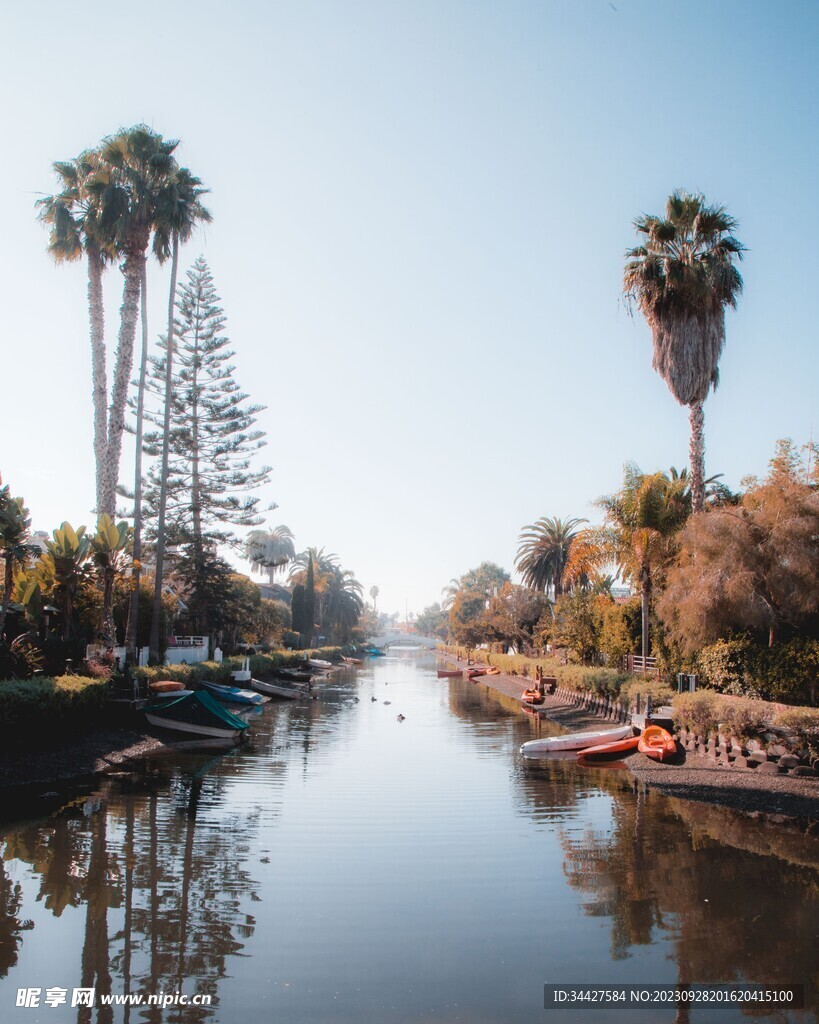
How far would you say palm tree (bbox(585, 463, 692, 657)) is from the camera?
24.7m

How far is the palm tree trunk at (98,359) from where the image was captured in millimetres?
30344

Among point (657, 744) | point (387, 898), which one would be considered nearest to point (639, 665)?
point (657, 744)

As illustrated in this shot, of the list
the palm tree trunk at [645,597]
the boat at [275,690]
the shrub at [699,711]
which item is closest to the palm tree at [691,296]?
the palm tree trunk at [645,597]

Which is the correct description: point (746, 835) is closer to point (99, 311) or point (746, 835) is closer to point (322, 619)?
point (99, 311)

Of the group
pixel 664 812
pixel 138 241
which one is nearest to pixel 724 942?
pixel 664 812

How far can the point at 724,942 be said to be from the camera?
802 centimetres

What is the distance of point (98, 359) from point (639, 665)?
24.3 metres

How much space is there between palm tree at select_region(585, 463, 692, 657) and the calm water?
9.68 meters

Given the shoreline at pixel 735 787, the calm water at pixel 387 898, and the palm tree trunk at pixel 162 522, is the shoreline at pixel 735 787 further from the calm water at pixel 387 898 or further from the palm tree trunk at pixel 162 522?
the palm tree trunk at pixel 162 522

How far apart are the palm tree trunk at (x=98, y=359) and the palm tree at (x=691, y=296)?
20431mm

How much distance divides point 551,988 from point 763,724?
1051 cm

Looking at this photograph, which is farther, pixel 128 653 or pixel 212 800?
pixel 128 653

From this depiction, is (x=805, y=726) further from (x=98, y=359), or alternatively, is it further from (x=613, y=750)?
(x=98, y=359)

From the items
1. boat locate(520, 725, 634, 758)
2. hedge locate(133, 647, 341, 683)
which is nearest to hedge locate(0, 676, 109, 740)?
hedge locate(133, 647, 341, 683)
